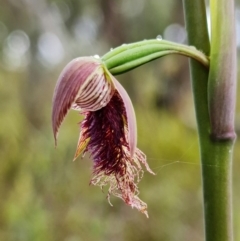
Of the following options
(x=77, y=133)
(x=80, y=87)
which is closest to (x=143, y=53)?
A: (x=80, y=87)

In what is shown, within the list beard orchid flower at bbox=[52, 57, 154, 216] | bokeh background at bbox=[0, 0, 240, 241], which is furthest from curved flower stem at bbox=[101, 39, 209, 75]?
bokeh background at bbox=[0, 0, 240, 241]

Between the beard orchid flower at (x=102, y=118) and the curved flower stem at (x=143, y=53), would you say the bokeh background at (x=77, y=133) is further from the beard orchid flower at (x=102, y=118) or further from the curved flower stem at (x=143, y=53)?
the curved flower stem at (x=143, y=53)

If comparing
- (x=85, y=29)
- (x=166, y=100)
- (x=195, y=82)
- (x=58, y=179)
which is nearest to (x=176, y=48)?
(x=195, y=82)

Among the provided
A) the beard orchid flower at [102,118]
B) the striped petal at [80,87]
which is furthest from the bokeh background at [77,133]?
the striped petal at [80,87]

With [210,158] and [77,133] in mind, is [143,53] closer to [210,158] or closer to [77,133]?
[210,158]

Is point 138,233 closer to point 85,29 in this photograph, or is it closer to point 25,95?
point 25,95
